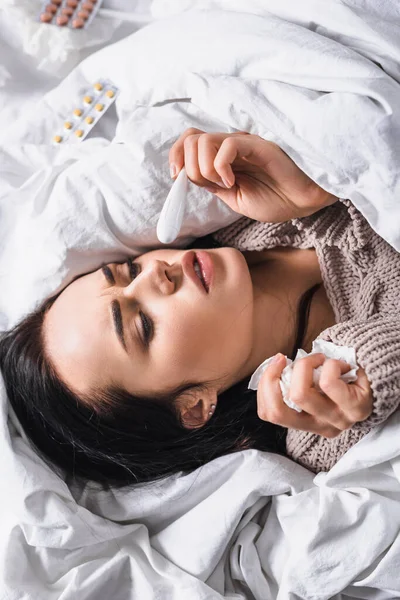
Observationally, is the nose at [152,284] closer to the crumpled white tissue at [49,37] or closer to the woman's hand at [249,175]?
the woman's hand at [249,175]

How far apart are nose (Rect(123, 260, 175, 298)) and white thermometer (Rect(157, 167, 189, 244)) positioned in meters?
0.05

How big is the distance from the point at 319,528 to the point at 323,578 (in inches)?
2.7

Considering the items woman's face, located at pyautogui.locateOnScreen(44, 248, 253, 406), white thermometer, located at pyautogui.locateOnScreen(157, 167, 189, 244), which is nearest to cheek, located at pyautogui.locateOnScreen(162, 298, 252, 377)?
woman's face, located at pyautogui.locateOnScreen(44, 248, 253, 406)

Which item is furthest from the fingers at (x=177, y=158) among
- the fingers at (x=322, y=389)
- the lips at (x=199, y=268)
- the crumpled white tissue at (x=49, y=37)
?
the crumpled white tissue at (x=49, y=37)

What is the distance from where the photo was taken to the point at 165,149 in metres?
1.16

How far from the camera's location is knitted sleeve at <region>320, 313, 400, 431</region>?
0.88 m

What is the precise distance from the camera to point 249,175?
1072mm

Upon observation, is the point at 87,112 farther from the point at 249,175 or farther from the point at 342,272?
the point at 342,272

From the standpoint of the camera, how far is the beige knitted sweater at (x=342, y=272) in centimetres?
102

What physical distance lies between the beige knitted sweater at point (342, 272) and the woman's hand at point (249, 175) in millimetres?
49

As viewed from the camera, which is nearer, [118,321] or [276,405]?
[276,405]

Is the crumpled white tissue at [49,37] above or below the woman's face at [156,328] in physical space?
above

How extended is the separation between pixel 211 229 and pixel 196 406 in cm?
29

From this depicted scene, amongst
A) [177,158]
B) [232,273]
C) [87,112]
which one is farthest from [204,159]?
[87,112]
